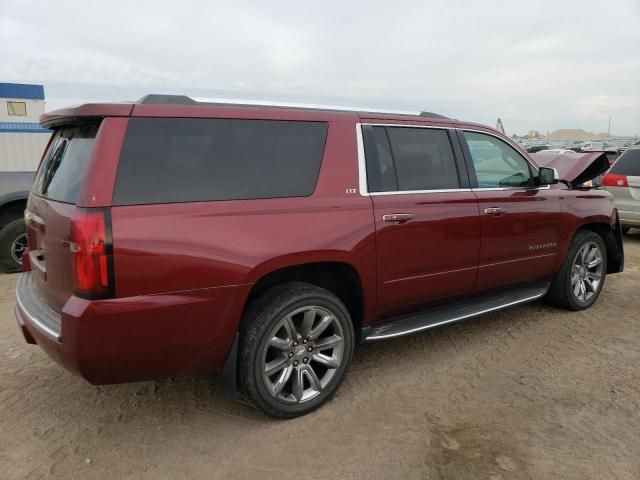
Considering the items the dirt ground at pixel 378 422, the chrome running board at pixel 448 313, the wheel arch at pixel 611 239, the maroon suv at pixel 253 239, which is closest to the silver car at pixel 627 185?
the wheel arch at pixel 611 239

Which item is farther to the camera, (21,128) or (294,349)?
(21,128)

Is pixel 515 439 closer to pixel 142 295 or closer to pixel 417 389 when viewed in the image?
pixel 417 389

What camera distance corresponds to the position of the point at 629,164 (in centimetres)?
870

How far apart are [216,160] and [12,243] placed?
4822 millimetres

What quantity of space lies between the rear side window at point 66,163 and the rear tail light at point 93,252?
0.23 metres

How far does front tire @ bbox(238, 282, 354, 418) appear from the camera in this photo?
2.97m

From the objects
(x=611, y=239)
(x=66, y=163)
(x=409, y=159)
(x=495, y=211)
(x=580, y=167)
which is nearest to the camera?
(x=66, y=163)

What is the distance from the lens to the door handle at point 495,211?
4.06 metres

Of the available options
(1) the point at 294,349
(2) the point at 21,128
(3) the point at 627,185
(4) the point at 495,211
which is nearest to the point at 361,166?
(1) the point at 294,349

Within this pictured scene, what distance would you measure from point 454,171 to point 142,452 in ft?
9.34

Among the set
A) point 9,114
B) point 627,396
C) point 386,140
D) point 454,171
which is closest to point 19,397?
point 386,140

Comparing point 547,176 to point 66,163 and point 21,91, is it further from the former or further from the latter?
point 21,91

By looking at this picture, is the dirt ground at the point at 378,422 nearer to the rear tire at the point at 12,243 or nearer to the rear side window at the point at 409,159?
the rear side window at the point at 409,159

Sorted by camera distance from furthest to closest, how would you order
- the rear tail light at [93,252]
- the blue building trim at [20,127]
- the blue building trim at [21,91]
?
the blue building trim at [21,91], the blue building trim at [20,127], the rear tail light at [93,252]
